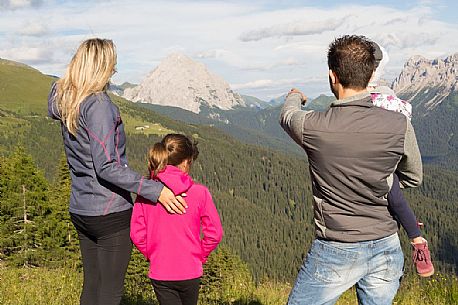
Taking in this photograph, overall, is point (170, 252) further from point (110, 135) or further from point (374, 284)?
point (374, 284)

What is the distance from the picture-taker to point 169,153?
4.55 metres

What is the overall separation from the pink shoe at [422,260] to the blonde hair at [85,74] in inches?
122

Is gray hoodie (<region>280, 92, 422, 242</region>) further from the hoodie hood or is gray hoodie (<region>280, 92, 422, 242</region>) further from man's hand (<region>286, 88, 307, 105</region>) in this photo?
the hoodie hood

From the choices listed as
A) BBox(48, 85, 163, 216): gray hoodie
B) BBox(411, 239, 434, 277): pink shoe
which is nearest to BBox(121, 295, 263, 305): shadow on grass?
BBox(48, 85, 163, 216): gray hoodie

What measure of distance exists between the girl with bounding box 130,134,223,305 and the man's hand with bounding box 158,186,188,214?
55 millimetres

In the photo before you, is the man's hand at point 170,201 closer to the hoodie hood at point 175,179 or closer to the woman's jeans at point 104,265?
the hoodie hood at point 175,179

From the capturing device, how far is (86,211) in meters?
4.64

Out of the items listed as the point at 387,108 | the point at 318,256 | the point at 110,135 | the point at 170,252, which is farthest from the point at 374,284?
the point at 110,135

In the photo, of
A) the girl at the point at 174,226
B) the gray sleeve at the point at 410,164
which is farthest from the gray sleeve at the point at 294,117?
the girl at the point at 174,226

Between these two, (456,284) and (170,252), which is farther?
(456,284)

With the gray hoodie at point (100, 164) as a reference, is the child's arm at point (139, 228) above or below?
below

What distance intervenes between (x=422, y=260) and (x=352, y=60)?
5.80 feet

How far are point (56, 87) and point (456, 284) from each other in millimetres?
5731

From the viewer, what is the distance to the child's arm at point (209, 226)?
4.62m
